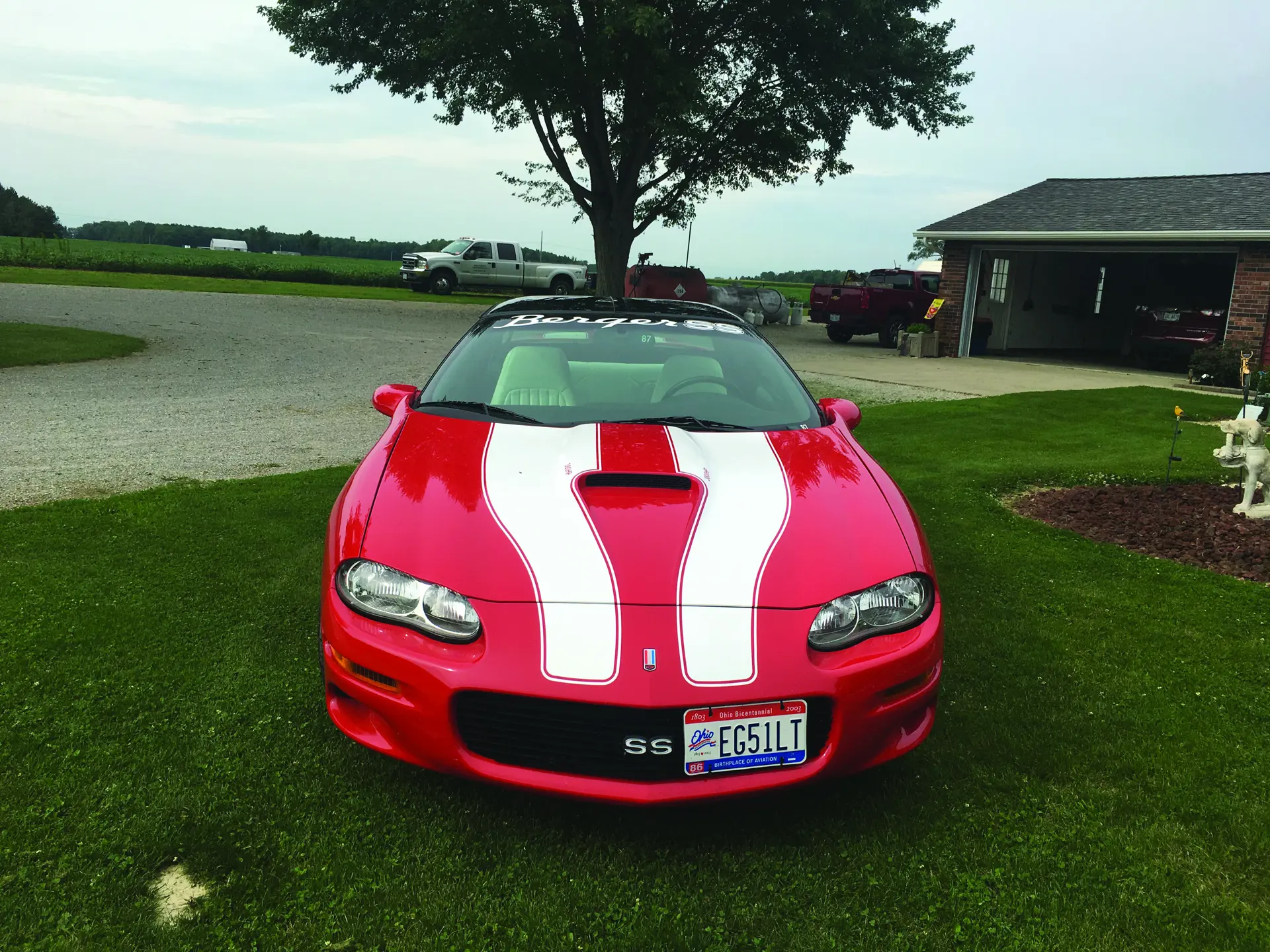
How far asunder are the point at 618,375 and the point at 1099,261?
22.5 metres

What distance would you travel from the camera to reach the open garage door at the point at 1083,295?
20.9 meters

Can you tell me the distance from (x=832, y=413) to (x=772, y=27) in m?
17.7

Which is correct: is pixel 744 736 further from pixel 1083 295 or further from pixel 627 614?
pixel 1083 295

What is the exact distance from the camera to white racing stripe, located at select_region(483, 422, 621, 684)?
7.25ft

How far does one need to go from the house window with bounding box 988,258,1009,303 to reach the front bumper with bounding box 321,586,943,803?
19.9 meters

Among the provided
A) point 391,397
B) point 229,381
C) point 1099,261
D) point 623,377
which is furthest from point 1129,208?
point 391,397

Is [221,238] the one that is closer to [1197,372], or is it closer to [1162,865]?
[1197,372]

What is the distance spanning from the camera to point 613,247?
21406 mm

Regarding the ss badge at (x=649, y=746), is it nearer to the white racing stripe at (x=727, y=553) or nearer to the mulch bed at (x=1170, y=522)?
the white racing stripe at (x=727, y=553)

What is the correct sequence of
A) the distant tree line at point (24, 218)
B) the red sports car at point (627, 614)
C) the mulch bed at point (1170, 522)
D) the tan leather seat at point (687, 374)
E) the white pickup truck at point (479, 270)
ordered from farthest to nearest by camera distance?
the distant tree line at point (24, 218), the white pickup truck at point (479, 270), the mulch bed at point (1170, 522), the tan leather seat at point (687, 374), the red sports car at point (627, 614)

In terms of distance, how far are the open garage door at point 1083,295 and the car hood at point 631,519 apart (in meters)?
18.5

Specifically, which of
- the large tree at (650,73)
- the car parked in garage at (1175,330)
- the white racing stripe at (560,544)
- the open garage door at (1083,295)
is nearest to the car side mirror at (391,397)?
the white racing stripe at (560,544)

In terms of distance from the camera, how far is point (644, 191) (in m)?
22.0

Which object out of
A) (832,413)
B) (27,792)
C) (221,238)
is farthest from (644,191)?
(221,238)
